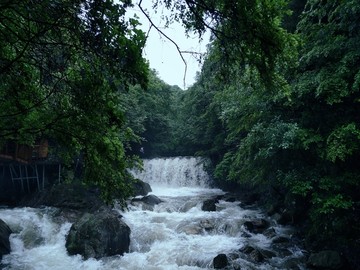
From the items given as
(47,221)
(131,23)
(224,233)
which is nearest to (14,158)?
(47,221)

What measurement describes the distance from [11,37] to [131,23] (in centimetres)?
157

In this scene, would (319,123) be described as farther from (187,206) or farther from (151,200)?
(151,200)

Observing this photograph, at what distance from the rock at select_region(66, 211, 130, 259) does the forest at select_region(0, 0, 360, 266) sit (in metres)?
3.56

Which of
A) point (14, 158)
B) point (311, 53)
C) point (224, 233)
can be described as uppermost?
point (311, 53)

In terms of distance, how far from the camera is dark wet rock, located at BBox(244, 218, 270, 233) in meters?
13.0

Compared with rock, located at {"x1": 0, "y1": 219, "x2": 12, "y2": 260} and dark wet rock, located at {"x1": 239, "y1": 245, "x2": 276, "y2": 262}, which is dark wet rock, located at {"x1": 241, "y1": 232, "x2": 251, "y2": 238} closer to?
dark wet rock, located at {"x1": 239, "y1": 245, "x2": 276, "y2": 262}

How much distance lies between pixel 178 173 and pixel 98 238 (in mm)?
16720

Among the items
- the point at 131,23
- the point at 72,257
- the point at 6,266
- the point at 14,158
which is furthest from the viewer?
the point at 14,158

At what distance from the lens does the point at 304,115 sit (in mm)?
9711

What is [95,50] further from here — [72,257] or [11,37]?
[72,257]

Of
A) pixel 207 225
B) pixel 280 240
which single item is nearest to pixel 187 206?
pixel 207 225

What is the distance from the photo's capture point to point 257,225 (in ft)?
44.1

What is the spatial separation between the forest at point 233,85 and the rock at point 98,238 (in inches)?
140

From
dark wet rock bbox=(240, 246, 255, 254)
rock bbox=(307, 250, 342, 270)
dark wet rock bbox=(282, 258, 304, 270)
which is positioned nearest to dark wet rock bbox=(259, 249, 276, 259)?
dark wet rock bbox=(240, 246, 255, 254)
